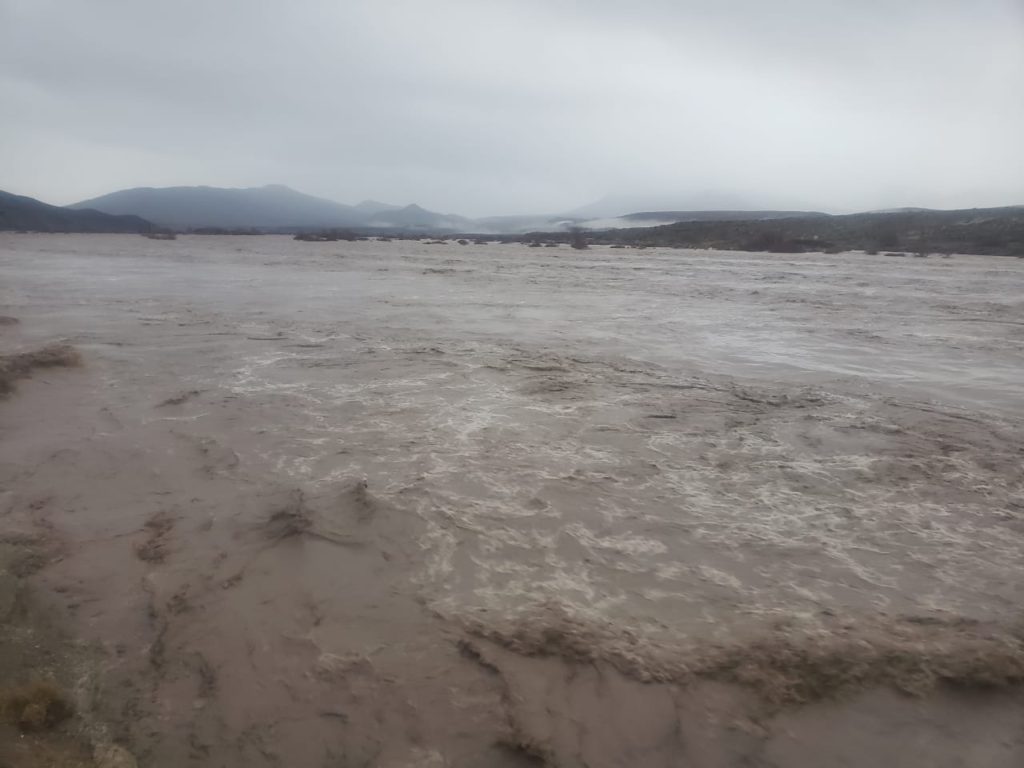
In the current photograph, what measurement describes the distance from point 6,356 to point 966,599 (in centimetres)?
912

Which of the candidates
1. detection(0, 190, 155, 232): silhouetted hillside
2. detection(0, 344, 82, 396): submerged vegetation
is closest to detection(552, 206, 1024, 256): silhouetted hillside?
detection(0, 344, 82, 396): submerged vegetation

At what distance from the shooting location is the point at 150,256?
93.8ft

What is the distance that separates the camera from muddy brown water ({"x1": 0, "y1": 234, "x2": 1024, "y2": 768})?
2.44m

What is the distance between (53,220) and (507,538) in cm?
8027

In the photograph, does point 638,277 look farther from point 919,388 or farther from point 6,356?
point 6,356

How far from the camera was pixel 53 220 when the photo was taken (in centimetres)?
6488

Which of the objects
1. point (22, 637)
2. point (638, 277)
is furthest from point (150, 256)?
point (22, 637)

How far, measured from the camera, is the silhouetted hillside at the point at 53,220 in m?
59.6

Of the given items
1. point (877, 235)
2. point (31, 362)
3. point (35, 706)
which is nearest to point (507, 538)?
point (35, 706)

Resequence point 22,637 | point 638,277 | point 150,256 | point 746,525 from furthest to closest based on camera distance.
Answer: point 150,256
point 638,277
point 746,525
point 22,637

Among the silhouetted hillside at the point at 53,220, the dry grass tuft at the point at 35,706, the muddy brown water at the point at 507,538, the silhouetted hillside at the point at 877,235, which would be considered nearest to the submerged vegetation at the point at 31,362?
the muddy brown water at the point at 507,538

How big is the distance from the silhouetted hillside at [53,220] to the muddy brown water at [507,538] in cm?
6662

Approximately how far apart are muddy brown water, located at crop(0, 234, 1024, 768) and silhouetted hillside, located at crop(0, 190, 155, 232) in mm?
66623

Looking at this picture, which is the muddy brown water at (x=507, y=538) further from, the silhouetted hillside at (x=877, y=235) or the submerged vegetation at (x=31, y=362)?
the silhouetted hillside at (x=877, y=235)
